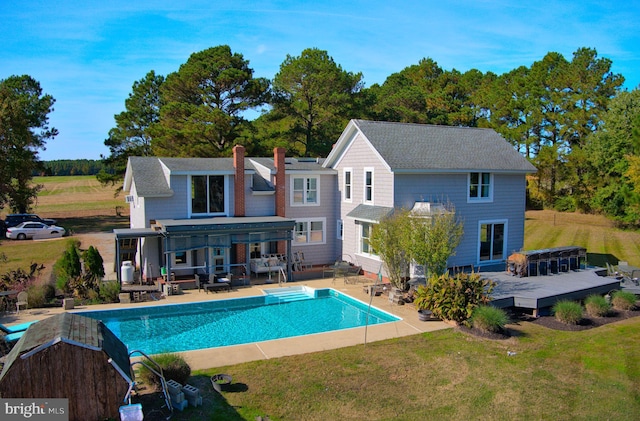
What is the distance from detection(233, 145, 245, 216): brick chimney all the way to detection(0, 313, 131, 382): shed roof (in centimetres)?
1417

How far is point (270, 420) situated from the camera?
9.64m

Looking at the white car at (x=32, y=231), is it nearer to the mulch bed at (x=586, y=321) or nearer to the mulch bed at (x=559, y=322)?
the mulch bed at (x=559, y=322)

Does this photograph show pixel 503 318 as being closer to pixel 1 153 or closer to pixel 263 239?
pixel 263 239

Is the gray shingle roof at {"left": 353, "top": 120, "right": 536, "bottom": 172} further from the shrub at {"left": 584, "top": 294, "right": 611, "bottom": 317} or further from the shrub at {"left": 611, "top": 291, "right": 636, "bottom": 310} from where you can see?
the shrub at {"left": 584, "top": 294, "right": 611, "bottom": 317}

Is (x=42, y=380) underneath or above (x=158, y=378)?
above

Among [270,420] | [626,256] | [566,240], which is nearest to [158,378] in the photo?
[270,420]

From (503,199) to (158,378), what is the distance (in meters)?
19.3

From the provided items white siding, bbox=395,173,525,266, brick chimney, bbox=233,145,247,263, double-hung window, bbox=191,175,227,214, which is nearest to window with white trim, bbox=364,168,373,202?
white siding, bbox=395,173,525,266

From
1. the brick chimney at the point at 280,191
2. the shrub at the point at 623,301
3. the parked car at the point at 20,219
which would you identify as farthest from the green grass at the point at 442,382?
the parked car at the point at 20,219

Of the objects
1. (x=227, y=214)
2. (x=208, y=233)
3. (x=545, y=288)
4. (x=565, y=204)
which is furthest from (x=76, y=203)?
(x=545, y=288)

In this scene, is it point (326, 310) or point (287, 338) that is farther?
point (326, 310)

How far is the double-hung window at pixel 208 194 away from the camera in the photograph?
2395 centimetres

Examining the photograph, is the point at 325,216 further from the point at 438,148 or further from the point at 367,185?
the point at 438,148

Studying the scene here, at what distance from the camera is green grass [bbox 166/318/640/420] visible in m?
10.2
